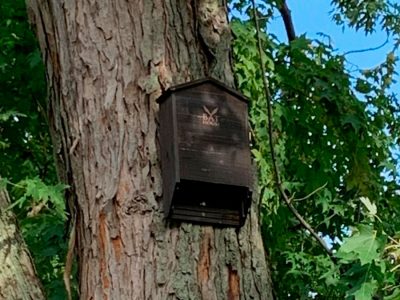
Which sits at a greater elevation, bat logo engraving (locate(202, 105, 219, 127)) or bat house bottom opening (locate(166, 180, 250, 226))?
bat logo engraving (locate(202, 105, 219, 127))

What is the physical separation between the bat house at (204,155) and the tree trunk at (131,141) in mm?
35

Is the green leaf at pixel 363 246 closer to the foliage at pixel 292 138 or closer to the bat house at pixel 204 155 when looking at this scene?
the bat house at pixel 204 155

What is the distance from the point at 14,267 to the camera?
1.95 metres

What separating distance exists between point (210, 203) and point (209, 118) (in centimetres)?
20

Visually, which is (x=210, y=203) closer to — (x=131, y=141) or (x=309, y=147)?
(x=131, y=141)

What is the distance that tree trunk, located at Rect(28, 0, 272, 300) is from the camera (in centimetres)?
177

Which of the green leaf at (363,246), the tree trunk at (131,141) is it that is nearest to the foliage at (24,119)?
the tree trunk at (131,141)

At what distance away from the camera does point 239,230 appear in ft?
6.11

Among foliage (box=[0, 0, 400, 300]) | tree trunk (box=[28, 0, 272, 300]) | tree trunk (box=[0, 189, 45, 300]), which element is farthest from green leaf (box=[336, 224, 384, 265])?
foliage (box=[0, 0, 400, 300])

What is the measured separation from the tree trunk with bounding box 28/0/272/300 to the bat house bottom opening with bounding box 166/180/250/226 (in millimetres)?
24

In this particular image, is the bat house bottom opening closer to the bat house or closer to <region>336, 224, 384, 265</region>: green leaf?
the bat house

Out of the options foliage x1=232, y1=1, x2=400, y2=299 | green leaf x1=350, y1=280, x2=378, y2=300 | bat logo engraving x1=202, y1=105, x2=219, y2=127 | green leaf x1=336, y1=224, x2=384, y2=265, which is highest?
foliage x1=232, y1=1, x2=400, y2=299

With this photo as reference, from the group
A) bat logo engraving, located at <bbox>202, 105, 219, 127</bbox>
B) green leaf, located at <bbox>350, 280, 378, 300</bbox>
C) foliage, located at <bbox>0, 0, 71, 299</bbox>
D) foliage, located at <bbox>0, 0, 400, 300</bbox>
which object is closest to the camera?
green leaf, located at <bbox>350, 280, 378, 300</bbox>

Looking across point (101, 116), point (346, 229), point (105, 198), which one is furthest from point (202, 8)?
point (346, 229)
